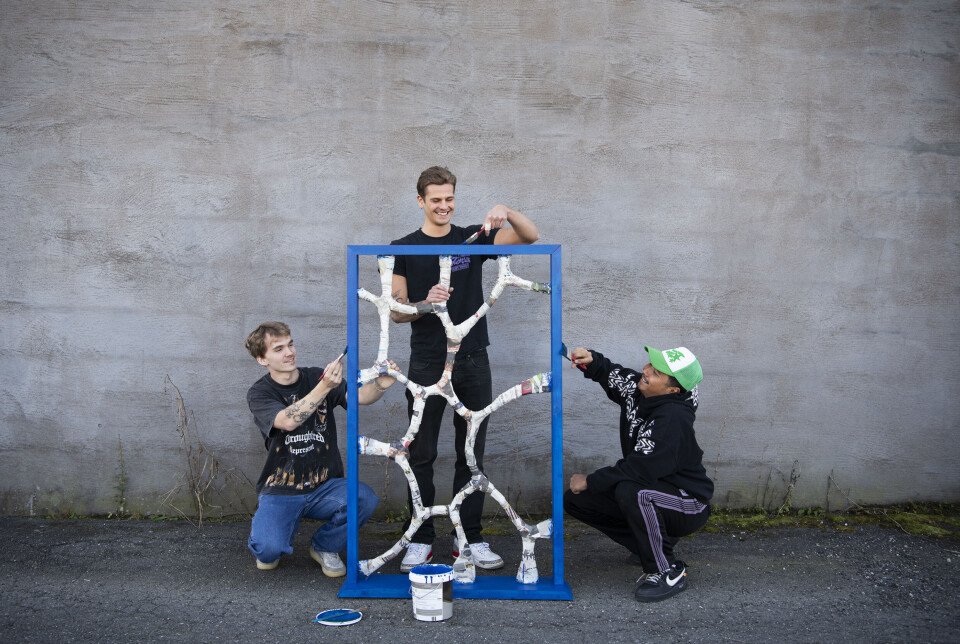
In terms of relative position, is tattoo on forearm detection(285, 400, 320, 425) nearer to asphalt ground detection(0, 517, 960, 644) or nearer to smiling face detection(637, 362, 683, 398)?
asphalt ground detection(0, 517, 960, 644)

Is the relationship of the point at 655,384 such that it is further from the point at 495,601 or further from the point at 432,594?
the point at 432,594

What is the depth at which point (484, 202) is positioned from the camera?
13.2 feet

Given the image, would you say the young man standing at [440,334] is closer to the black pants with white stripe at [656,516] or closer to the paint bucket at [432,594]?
the paint bucket at [432,594]

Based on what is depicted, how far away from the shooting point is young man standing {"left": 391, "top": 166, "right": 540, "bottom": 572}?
10.8 feet

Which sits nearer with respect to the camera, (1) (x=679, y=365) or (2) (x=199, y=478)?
(1) (x=679, y=365)

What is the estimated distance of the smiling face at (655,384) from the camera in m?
3.23

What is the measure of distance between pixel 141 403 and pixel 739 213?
329 centimetres

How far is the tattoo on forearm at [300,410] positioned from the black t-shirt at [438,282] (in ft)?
1.72

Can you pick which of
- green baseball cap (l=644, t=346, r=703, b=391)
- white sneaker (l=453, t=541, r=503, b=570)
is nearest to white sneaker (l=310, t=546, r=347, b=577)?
white sneaker (l=453, t=541, r=503, b=570)

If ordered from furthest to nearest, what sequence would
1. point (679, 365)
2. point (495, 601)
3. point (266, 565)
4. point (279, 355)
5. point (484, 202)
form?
point (484, 202)
point (266, 565)
point (279, 355)
point (679, 365)
point (495, 601)

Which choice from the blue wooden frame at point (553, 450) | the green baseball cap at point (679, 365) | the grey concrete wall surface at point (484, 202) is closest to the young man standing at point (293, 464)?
the blue wooden frame at point (553, 450)

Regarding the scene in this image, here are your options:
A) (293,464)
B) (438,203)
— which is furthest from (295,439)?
(438,203)

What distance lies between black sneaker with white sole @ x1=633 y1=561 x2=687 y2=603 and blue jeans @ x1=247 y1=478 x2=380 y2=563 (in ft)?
3.89

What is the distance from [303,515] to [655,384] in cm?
163
